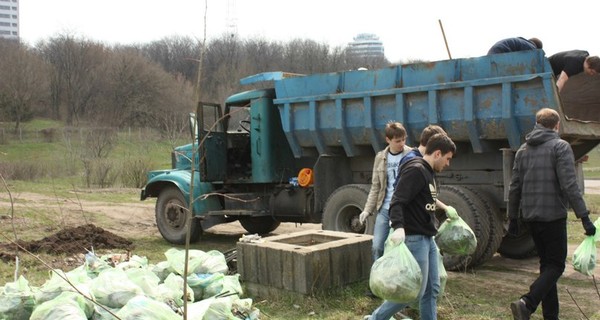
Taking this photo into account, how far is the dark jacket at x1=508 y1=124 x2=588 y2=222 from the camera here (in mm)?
4848

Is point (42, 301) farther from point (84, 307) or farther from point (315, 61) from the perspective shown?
point (315, 61)

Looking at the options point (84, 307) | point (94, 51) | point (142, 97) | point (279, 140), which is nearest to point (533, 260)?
point (279, 140)

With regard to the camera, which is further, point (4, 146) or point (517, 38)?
point (4, 146)

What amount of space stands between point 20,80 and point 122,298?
62.9 metres

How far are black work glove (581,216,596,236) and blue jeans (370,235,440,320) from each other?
4.22ft

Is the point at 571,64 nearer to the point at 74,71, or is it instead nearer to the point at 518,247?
the point at 518,247

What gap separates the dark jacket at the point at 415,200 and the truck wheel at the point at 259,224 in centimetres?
671

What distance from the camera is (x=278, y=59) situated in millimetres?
66500

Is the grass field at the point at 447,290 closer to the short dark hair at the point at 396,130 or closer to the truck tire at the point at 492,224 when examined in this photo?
the truck tire at the point at 492,224

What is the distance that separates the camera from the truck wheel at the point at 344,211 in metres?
8.31

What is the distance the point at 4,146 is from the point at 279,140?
3864 centimetres

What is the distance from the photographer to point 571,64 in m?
7.29

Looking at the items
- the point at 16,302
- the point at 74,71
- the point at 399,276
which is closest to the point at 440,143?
the point at 399,276

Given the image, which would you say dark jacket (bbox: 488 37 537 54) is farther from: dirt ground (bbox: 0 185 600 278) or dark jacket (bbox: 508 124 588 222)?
dirt ground (bbox: 0 185 600 278)
